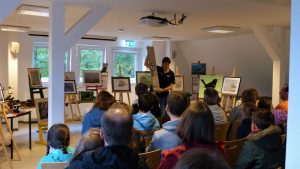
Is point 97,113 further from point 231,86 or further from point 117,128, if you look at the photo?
point 231,86

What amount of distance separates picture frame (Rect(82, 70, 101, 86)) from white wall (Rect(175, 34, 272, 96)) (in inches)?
110

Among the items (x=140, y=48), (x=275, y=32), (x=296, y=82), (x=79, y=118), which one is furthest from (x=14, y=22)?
(x=296, y=82)

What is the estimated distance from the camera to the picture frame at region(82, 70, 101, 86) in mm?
8914

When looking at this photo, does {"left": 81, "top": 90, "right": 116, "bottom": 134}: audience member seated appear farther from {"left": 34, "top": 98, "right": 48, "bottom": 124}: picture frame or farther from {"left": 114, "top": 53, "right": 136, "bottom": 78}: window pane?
{"left": 114, "top": 53, "right": 136, "bottom": 78}: window pane

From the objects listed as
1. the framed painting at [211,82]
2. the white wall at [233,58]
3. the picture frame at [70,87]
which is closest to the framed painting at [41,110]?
the picture frame at [70,87]

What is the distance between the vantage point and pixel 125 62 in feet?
34.5

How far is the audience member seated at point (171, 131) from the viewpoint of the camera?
253 centimetres

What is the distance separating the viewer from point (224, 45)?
953 centimetres

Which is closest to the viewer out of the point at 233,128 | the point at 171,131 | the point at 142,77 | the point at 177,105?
the point at 171,131

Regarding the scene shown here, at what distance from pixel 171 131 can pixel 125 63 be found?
8.11 m

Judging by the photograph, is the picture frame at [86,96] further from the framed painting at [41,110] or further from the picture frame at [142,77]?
the framed painting at [41,110]

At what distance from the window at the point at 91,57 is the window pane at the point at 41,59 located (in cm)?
97

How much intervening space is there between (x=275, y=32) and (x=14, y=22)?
537cm

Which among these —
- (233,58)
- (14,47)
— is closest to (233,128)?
(233,58)
